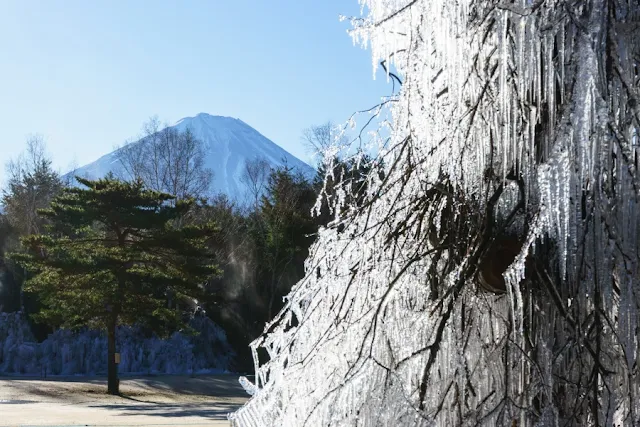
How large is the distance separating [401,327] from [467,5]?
3.87 feet

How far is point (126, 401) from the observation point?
21.8m

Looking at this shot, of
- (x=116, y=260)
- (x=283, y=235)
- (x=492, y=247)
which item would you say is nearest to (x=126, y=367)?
(x=283, y=235)

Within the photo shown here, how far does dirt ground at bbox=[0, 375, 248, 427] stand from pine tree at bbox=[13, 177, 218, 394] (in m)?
1.50

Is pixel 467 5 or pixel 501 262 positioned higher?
pixel 467 5

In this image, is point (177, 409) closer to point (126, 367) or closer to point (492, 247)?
point (126, 367)

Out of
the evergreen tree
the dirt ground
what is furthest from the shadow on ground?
the evergreen tree

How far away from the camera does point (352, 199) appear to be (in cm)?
364

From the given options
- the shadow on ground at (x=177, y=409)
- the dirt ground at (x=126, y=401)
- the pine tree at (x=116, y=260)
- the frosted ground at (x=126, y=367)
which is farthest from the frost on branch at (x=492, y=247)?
the pine tree at (x=116, y=260)

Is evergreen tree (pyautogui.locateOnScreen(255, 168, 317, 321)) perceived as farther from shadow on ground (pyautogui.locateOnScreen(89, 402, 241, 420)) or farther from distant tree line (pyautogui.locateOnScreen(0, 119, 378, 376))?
shadow on ground (pyautogui.locateOnScreen(89, 402, 241, 420))

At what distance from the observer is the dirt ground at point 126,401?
46.8 feet

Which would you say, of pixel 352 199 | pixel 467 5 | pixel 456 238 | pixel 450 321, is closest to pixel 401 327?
pixel 450 321

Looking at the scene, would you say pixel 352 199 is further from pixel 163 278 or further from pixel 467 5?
pixel 163 278

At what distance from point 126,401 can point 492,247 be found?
20279 millimetres

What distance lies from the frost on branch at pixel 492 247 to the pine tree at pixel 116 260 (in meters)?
20.6
